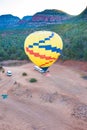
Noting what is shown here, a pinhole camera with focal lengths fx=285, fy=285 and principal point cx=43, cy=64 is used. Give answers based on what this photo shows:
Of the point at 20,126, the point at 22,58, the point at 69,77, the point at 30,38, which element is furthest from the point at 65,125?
the point at 22,58

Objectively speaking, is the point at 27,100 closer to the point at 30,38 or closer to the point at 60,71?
the point at 30,38

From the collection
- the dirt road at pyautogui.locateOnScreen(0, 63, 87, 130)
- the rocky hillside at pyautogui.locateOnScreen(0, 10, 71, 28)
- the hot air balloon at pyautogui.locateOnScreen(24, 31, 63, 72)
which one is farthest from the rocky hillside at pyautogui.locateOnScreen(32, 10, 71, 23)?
the hot air balloon at pyautogui.locateOnScreen(24, 31, 63, 72)

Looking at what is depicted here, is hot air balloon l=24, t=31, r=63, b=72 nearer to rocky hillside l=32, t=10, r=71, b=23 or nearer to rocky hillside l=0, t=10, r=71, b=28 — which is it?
rocky hillside l=0, t=10, r=71, b=28

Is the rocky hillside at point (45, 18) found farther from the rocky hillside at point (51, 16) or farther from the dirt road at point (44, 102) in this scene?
the dirt road at point (44, 102)

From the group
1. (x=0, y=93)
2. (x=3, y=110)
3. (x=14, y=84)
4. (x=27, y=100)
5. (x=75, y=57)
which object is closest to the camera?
(x=3, y=110)

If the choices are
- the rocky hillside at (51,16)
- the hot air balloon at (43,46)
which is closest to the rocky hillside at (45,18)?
the rocky hillside at (51,16)

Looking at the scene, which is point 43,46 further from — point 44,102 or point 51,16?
point 51,16
